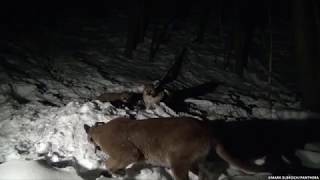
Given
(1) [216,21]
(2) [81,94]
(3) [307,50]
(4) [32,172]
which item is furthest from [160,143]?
(1) [216,21]

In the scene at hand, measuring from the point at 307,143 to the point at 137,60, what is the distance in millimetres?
6012

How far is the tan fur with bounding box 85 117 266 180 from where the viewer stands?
18.6 ft

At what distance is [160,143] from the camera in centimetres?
588

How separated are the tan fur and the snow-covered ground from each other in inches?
10.4

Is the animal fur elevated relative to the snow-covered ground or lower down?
elevated

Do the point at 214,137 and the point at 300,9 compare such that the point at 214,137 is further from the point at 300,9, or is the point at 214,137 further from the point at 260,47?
the point at 260,47

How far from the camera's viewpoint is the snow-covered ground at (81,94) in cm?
643

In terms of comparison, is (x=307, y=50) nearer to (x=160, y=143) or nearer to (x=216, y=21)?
(x=160, y=143)

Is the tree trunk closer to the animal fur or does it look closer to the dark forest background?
the dark forest background

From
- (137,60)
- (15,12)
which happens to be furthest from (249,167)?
(15,12)

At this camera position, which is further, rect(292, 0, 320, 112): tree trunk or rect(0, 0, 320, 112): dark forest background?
rect(0, 0, 320, 112): dark forest background

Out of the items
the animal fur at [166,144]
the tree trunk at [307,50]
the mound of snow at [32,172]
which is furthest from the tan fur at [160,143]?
the tree trunk at [307,50]

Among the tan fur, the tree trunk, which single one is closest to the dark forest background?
the tree trunk

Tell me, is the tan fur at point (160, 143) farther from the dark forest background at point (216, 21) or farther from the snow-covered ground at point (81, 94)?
the dark forest background at point (216, 21)
